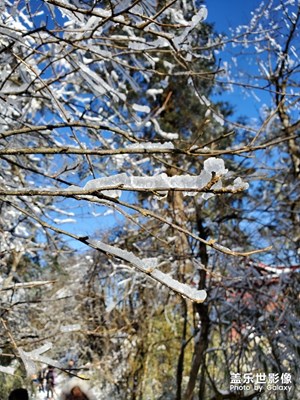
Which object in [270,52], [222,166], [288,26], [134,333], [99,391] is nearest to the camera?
[222,166]

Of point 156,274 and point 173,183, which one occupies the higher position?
point 173,183

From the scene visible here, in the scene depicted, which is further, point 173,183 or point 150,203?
point 150,203

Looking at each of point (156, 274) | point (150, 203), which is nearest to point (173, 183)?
point (156, 274)

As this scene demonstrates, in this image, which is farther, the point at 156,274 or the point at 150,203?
the point at 150,203

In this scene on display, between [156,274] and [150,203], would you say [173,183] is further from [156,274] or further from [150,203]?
[150,203]

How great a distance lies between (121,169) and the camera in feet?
10.3

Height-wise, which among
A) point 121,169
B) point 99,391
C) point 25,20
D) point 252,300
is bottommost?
point 99,391

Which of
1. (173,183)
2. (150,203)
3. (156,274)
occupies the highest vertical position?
(150,203)

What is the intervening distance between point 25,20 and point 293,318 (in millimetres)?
3560

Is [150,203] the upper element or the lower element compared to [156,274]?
upper

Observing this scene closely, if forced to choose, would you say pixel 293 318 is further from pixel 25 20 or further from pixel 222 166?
pixel 25 20

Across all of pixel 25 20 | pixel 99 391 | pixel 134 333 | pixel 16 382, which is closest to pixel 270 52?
pixel 25 20

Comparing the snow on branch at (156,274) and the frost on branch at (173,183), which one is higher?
the frost on branch at (173,183)

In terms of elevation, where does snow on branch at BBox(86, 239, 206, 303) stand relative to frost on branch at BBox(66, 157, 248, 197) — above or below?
below
